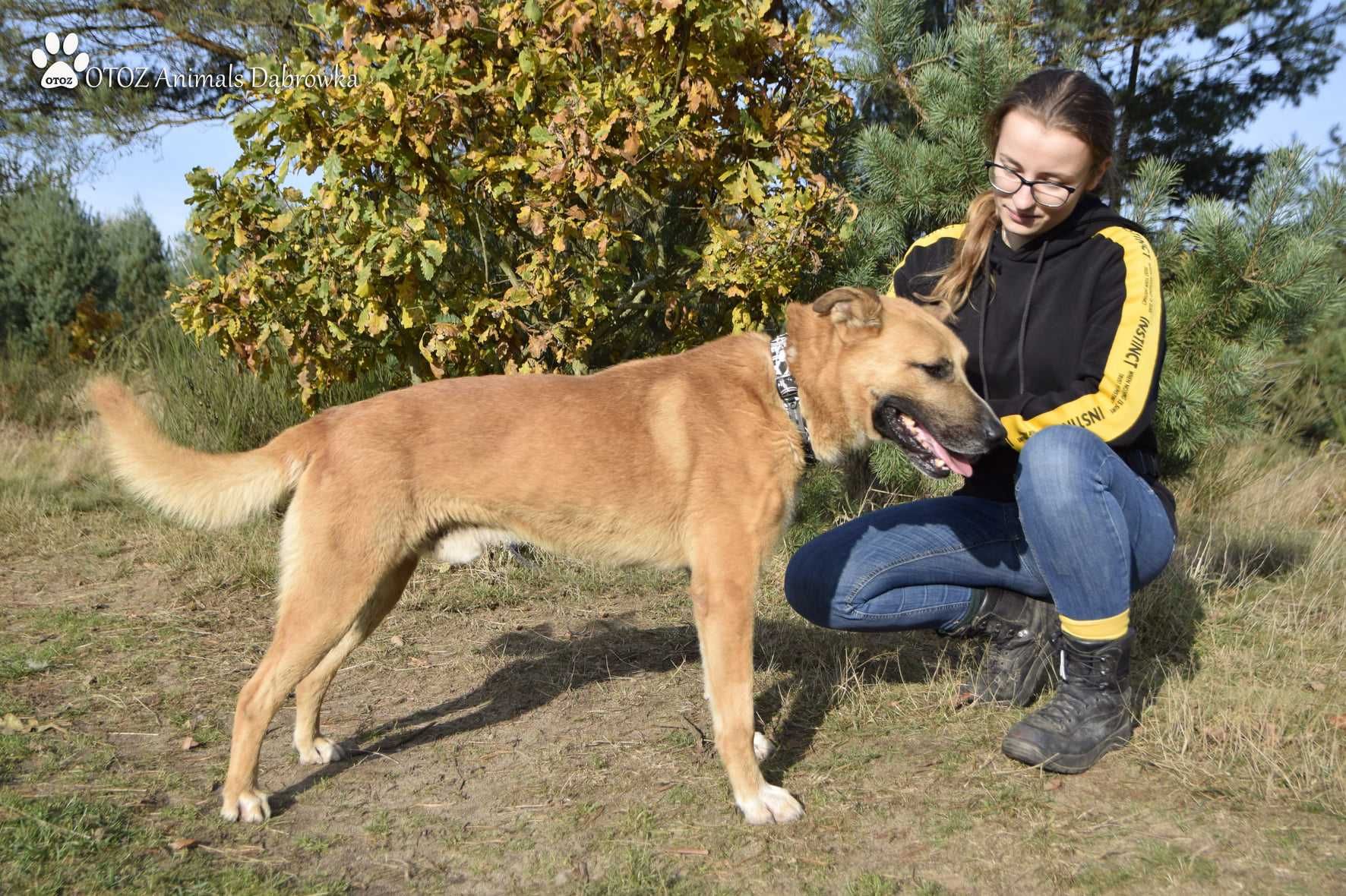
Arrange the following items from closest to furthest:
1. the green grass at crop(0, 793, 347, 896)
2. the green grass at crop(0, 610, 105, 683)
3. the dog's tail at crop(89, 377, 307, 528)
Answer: the green grass at crop(0, 793, 347, 896)
the dog's tail at crop(89, 377, 307, 528)
the green grass at crop(0, 610, 105, 683)

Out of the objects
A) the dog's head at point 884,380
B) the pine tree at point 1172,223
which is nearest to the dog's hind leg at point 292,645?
the dog's head at point 884,380

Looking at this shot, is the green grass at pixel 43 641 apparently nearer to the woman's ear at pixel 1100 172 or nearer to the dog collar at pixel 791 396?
the dog collar at pixel 791 396

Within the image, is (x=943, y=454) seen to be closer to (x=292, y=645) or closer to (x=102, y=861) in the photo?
(x=292, y=645)

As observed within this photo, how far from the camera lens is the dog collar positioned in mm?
3312

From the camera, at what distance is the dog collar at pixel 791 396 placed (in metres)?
3.31

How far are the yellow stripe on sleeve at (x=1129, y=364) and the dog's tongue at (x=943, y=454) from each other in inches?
12.2

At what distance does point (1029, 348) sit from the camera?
350cm

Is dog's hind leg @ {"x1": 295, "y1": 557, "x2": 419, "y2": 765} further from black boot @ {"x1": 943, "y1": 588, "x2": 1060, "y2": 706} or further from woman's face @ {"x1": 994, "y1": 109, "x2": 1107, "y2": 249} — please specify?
woman's face @ {"x1": 994, "y1": 109, "x2": 1107, "y2": 249}

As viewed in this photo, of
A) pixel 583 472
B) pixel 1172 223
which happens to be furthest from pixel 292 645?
pixel 1172 223

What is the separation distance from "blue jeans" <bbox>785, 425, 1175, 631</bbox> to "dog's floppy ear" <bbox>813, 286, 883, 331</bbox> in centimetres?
67

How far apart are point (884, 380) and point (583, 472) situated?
1041 millimetres

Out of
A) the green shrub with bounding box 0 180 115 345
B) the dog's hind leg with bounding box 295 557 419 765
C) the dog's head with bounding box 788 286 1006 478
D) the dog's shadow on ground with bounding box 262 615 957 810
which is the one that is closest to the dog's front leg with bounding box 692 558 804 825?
the dog's shadow on ground with bounding box 262 615 957 810

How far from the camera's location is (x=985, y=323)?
362 centimetres

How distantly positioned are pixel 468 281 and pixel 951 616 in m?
2.85
